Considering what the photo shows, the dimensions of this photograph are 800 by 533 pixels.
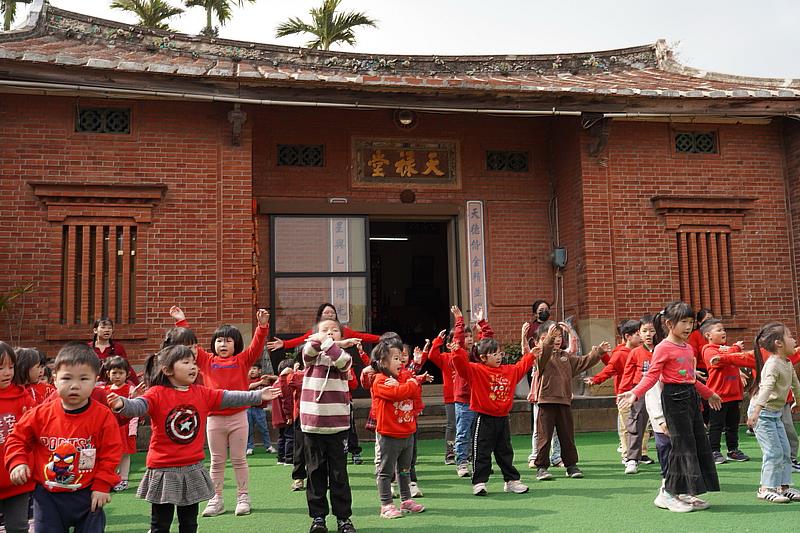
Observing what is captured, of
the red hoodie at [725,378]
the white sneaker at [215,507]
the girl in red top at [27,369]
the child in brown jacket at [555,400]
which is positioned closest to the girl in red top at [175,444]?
the girl in red top at [27,369]

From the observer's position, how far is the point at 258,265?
1032 cm

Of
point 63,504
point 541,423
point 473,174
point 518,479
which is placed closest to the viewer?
→ point 63,504

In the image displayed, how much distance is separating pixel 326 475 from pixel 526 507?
1552mm

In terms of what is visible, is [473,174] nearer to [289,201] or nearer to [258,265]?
[289,201]

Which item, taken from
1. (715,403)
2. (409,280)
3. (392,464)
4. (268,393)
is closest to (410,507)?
(392,464)

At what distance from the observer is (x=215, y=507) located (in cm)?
543

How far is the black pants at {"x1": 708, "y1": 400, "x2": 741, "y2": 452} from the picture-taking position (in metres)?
7.24

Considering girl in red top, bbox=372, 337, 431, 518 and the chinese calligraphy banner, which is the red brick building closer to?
the chinese calligraphy banner

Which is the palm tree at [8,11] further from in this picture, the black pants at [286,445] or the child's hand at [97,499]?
the child's hand at [97,499]

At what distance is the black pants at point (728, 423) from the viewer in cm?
724

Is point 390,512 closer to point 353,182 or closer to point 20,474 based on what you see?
point 20,474

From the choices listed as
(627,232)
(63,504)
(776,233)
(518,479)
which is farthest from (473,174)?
(63,504)

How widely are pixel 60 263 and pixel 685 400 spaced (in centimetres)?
736

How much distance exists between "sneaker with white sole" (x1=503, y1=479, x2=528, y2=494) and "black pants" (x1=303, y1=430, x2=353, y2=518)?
168cm
